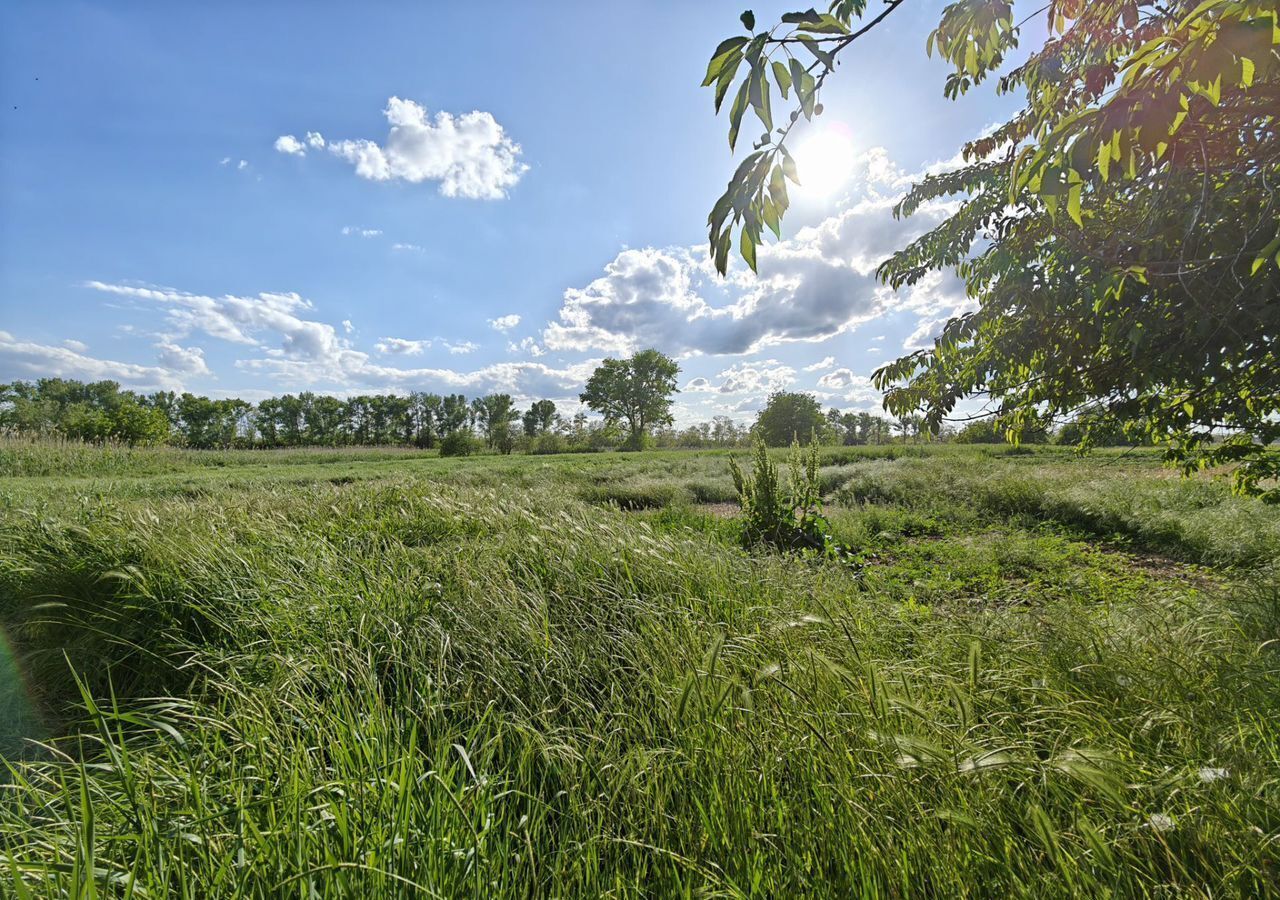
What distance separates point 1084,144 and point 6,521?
9.06m

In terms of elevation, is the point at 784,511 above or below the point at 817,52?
below

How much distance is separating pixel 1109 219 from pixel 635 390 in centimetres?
5354

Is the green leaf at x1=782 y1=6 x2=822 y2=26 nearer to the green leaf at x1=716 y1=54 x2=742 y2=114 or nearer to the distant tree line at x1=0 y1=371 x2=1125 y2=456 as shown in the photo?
Answer: the green leaf at x1=716 y1=54 x2=742 y2=114

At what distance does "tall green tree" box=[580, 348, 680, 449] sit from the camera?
55531 mm

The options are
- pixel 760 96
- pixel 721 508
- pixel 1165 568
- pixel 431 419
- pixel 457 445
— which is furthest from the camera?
pixel 431 419

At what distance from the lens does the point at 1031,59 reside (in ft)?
9.10

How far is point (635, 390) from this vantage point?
5553cm

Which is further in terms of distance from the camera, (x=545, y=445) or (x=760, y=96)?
(x=545, y=445)

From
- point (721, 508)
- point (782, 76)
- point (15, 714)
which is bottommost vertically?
point (15, 714)

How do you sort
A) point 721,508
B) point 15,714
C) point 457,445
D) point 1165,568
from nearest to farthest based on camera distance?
1. point 15,714
2. point 1165,568
3. point 721,508
4. point 457,445

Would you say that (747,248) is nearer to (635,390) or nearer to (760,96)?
(760,96)

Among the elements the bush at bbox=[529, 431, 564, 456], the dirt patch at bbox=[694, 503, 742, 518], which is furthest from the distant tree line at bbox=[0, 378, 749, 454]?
the dirt patch at bbox=[694, 503, 742, 518]

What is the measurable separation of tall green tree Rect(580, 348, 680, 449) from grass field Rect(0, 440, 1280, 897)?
50905 mm

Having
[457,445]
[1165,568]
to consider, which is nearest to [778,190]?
[1165,568]
